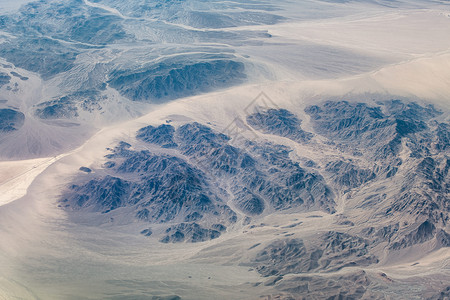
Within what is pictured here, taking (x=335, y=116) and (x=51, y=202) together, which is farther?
(x=335, y=116)

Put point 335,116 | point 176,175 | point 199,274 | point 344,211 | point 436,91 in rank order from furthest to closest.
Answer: point 436,91 < point 335,116 < point 176,175 < point 344,211 < point 199,274

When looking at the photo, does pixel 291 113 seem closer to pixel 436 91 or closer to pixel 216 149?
pixel 216 149

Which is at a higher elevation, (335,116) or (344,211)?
(335,116)

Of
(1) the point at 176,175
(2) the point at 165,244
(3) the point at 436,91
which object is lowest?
(2) the point at 165,244

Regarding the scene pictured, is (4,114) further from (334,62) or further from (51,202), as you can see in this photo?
(334,62)

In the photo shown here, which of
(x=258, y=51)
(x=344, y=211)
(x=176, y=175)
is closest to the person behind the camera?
(x=344, y=211)

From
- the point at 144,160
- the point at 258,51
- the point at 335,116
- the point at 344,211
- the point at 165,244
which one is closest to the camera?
the point at 165,244

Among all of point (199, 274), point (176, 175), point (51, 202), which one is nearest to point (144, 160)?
point (176, 175)

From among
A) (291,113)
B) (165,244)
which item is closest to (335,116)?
(291,113)

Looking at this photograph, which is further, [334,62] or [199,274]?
[334,62]
